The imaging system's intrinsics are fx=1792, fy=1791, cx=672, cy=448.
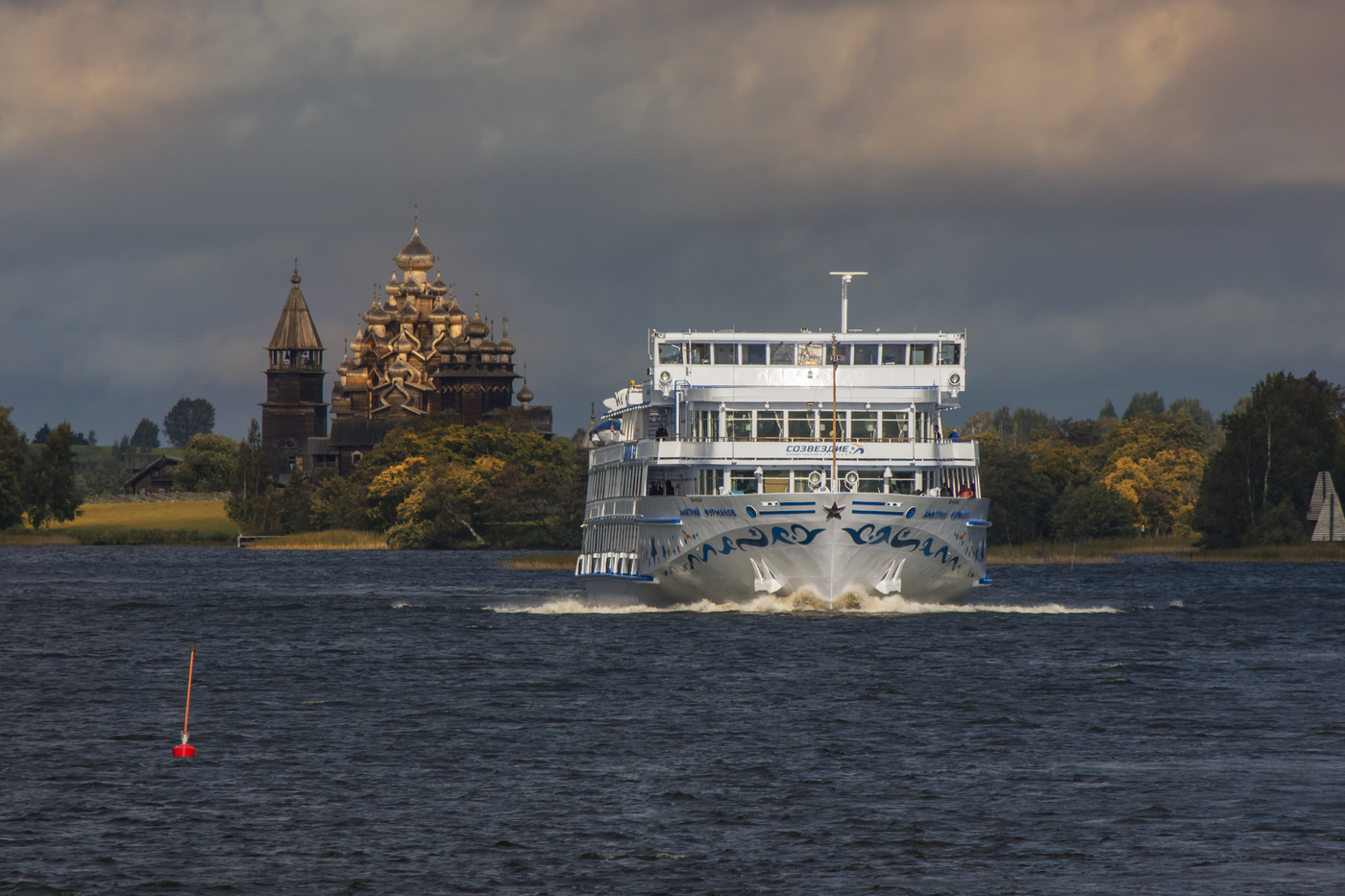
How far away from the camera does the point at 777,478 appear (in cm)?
6072

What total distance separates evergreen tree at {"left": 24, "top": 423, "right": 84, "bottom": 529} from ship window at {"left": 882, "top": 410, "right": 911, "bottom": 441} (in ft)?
475

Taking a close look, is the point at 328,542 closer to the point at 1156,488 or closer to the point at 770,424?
the point at 1156,488

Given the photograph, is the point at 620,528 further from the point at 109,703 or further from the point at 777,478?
the point at 109,703

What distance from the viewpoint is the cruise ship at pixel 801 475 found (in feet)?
184

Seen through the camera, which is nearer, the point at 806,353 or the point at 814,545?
the point at 814,545

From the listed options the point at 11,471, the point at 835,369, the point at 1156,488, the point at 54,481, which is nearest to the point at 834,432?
the point at 835,369

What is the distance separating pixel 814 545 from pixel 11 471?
143029mm

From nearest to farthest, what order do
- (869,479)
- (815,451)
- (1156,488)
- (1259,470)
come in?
(815,451), (869,479), (1259,470), (1156,488)

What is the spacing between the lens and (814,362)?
6269 centimetres

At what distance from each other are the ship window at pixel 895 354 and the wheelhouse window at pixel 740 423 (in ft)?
17.4

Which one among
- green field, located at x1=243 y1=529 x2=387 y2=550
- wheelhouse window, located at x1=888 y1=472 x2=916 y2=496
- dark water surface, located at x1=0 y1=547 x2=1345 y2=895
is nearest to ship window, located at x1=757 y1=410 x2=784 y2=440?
wheelhouse window, located at x1=888 y1=472 x2=916 y2=496

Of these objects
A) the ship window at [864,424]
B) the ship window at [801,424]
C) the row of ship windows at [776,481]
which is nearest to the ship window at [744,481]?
the row of ship windows at [776,481]

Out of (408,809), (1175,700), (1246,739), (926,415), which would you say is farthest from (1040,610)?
(408,809)

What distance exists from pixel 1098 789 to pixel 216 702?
2259 centimetres
